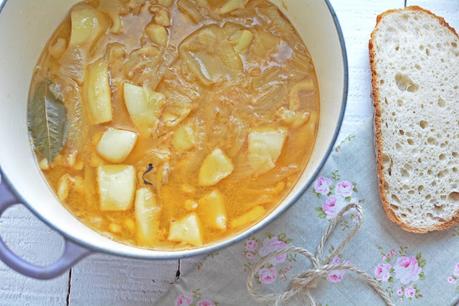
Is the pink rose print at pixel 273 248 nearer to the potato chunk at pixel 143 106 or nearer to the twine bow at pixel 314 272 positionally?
the twine bow at pixel 314 272

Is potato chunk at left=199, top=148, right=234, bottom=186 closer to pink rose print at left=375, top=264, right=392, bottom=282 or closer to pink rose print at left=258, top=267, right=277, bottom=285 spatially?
pink rose print at left=258, top=267, right=277, bottom=285

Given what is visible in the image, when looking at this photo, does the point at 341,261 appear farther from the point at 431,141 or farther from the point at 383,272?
the point at 431,141

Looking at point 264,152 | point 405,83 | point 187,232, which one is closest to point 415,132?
point 405,83

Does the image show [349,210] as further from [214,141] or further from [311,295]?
[214,141]

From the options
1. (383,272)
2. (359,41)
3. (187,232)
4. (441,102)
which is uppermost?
(359,41)

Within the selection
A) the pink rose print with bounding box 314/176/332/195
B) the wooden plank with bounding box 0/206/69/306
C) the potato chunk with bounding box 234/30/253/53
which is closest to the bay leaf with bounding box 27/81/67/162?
the wooden plank with bounding box 0/206/69/306

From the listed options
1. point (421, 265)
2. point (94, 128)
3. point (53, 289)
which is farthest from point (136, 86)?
point (421, 265)

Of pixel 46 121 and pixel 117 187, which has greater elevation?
pixel 46 121
